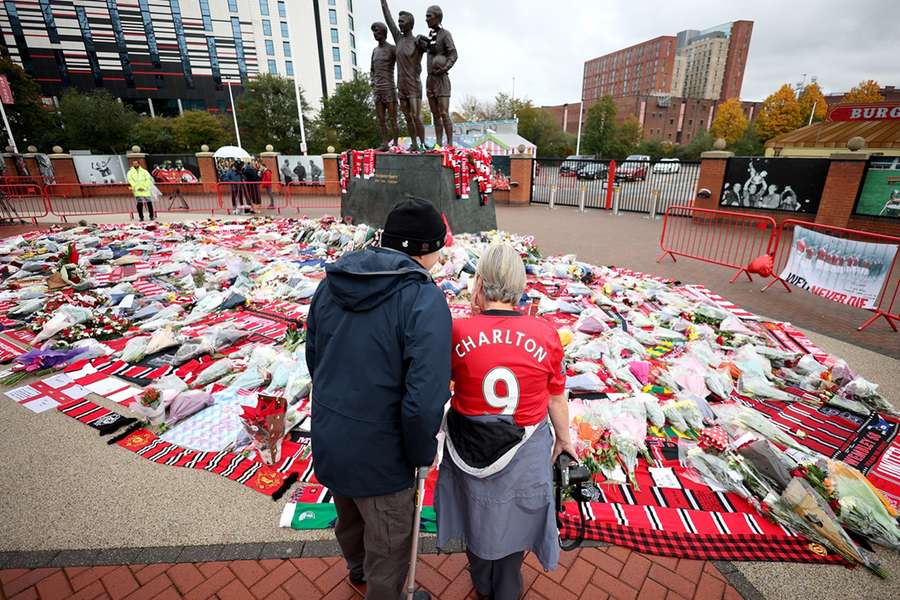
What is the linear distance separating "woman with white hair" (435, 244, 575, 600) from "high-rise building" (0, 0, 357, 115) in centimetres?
5770

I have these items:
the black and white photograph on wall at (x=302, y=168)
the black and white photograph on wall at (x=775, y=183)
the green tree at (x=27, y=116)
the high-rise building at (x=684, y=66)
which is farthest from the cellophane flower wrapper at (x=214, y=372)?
the high-rise building at (x=684, y=66)

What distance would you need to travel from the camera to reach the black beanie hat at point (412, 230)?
6.10 feet

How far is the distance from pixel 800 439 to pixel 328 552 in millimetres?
3676

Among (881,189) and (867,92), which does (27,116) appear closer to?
(881,189)

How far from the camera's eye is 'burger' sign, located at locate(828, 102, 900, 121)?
20953mm

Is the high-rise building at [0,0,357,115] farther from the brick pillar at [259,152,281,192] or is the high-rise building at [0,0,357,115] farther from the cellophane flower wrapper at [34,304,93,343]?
the cellophane flower wrapper at [34,304,93,343]

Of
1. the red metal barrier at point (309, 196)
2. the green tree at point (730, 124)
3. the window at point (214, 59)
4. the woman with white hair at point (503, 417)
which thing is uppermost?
the window at point (214, 59)

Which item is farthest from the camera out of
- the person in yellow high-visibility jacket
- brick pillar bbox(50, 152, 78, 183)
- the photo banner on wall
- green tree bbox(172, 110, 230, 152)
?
green tree bbox(172, 110, 230, 152)

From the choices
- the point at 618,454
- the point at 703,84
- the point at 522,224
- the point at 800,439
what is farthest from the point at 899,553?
the point at 703,84

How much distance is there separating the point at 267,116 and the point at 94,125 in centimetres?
1243

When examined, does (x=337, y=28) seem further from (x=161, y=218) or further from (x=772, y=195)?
(x=772, y=195)

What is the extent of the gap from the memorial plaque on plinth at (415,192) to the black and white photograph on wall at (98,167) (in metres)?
17.5

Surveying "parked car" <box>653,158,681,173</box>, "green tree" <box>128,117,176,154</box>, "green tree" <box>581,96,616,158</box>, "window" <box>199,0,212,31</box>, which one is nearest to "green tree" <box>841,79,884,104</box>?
"green tree" <box>581,96,616,158</box>

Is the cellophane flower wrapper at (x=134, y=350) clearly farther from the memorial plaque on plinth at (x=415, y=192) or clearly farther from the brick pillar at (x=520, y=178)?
the brick pillar at (x=520, y=178)
